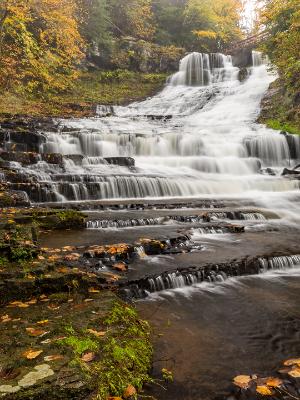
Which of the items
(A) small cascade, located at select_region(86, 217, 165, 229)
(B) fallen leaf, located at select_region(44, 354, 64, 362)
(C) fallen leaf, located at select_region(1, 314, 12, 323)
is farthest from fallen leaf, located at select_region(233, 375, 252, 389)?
(A) small cascade, located at select_region(86, 217, 165, 229)

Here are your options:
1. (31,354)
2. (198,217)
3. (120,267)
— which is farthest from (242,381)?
(198,217)

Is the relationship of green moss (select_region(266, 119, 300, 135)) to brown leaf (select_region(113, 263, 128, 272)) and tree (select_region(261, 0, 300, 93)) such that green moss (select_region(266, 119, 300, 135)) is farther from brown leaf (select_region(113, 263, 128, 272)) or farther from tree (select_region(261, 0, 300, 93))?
brown leaf (select_region(113, 263, 128, 272))

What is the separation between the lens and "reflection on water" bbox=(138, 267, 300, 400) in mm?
3051

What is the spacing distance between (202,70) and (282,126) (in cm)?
1347

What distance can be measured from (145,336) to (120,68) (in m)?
30.0

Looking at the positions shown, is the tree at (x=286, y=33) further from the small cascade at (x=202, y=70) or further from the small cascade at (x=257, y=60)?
the small cascade at (x=257, y=60)

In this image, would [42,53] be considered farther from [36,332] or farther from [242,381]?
[242,381]

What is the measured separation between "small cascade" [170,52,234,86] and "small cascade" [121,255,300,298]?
26278 mm

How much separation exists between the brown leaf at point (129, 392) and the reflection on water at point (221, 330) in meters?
0.26

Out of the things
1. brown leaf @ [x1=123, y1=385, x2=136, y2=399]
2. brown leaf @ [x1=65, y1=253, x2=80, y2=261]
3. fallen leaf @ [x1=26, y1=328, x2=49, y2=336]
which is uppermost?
brown leaf @ [x1=65, y1=253, x2=80, y2=261]

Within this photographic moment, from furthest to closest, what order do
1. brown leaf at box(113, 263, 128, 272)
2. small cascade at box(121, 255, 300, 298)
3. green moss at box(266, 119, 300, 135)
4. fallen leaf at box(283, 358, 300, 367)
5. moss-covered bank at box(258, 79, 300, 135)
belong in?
moss-covered bank at box(258, 79, 300, 135)
green moss at box(266, 119, 300, 135)
brown leaf at box(113, 263, 128, 272)
small cascade at box(121, 255, 300, 298)
fallen leaf at box(283, 358, 300, 367)

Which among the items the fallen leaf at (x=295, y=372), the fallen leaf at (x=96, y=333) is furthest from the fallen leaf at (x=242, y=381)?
the fallen leaf at (x=96, y=333)

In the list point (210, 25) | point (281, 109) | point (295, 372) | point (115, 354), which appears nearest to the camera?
point (115, 354)

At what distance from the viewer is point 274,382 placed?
115 inches
